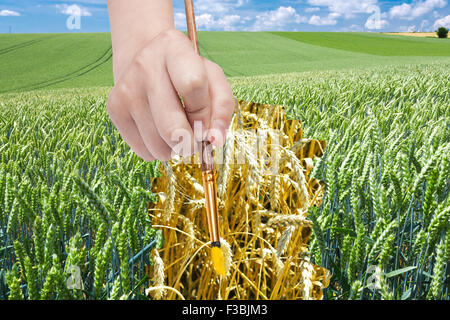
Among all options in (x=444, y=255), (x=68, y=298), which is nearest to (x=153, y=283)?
(x=68, y=298)

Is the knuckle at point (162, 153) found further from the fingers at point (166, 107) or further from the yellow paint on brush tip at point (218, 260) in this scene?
the yellow paint on brush tip at point (218, 260)

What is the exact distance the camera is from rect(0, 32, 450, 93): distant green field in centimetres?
→ 1043

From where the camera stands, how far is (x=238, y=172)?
19.7 inches

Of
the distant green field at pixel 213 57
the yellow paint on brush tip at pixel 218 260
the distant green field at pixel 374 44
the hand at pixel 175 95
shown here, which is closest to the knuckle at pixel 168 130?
the hand at pixel 175 95

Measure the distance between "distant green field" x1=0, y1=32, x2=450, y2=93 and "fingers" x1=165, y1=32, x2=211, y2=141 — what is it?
913 centimetres

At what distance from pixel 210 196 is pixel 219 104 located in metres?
0.12

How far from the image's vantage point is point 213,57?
14.5 m

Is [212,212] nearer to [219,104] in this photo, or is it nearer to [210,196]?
[210,196]

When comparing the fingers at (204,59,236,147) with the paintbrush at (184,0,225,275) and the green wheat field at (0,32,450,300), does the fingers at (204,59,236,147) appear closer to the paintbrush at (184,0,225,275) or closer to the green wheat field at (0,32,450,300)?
the paintbrush at (184,0,225,275)

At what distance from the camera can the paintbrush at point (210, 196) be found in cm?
35

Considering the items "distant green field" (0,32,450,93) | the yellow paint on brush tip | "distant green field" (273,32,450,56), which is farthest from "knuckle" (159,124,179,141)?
"distant green field" (273,32,450,56)

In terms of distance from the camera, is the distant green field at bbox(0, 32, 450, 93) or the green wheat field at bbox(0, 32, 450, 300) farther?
the distant green field at bbox(0, 32, 450, 93)
